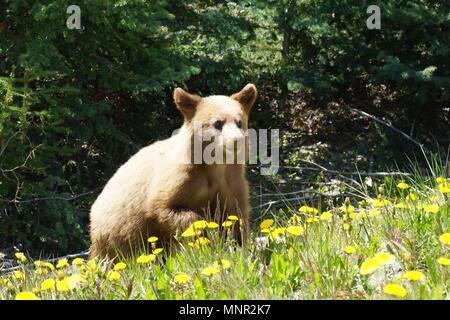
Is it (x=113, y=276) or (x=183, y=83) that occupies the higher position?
(x=183, y=83)

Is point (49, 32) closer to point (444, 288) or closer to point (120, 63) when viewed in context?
point (120, 63)

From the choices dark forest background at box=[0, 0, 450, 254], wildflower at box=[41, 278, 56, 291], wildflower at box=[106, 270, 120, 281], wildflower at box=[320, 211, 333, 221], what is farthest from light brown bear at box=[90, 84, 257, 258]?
dark forest background at box=[0, 0, 450, 254]

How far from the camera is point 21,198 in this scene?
761 centimetres

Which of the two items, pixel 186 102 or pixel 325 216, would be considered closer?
pixel 325 216

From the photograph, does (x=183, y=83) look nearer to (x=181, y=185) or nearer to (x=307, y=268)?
(x=181, y=185)

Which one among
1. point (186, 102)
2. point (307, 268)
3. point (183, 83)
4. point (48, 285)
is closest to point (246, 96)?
point (186, 102)

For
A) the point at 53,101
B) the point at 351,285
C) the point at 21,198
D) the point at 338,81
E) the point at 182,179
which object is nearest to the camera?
the point at 351,285

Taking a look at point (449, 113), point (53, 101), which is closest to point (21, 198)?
point (53, 101)

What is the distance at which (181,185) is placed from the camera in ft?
16.9

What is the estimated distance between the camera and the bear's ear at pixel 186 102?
17.4ft

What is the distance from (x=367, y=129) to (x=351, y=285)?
286 inches

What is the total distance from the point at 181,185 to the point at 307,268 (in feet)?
6.19

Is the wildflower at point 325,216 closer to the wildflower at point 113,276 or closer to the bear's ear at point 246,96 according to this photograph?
the wildflower at point 113,276

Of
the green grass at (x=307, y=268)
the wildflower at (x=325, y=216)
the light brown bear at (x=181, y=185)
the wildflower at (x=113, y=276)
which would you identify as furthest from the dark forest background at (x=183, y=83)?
the wildflower at (x=325, y=216)
